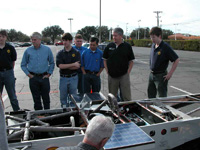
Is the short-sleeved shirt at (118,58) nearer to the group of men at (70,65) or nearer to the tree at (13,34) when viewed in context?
the group of men at (70,65)

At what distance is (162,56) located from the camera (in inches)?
181

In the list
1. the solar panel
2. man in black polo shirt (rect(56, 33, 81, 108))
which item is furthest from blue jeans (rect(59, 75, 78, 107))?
the solar panel

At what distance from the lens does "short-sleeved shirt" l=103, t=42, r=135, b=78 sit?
15.5 ft

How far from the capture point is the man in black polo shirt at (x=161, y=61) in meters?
4.54

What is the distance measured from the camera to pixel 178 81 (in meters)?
9.51

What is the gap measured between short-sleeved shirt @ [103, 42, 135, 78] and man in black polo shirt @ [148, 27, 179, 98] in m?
0.59

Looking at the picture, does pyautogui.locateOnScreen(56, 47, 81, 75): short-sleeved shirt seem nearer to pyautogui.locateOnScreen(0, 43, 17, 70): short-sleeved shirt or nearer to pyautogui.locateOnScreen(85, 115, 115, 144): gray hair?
pyautogui.locateOnScreen(0, 43, 17, 70): short-sleeved shirt

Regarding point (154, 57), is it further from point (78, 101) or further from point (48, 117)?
point (48, 117)

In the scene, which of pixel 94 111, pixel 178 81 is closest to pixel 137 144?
pixel 94 111

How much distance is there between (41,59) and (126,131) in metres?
2.91

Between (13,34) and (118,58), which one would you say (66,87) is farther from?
(13,34)

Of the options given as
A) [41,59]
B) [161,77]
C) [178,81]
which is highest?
[41,59]

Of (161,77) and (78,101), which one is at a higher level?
(161,77)

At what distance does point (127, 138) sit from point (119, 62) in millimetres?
2451
